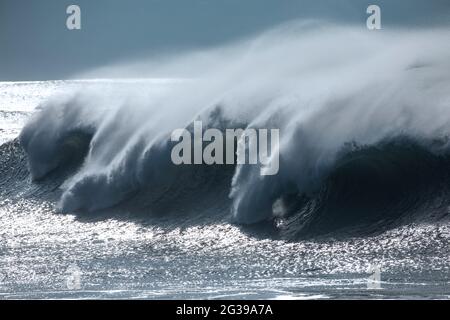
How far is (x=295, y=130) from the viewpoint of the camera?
19.6m

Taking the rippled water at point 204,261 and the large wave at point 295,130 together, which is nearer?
the rippled water at point 204,261

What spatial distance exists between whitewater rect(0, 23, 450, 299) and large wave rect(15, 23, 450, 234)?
35mm

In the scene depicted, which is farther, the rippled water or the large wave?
the large wave

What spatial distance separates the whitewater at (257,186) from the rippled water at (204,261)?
0.04m

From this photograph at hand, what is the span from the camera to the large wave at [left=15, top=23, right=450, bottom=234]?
1777 cm

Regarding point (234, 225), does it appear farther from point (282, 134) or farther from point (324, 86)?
point (324, 86)

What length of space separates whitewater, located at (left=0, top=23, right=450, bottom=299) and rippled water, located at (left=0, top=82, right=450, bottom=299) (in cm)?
4

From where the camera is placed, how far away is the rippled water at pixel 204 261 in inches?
524

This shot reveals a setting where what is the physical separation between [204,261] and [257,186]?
319cm

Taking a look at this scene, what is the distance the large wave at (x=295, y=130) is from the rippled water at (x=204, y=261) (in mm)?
899

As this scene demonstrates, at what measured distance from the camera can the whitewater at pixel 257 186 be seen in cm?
1461

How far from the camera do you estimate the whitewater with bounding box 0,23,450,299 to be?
47.9ft

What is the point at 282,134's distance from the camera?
65.5ft
